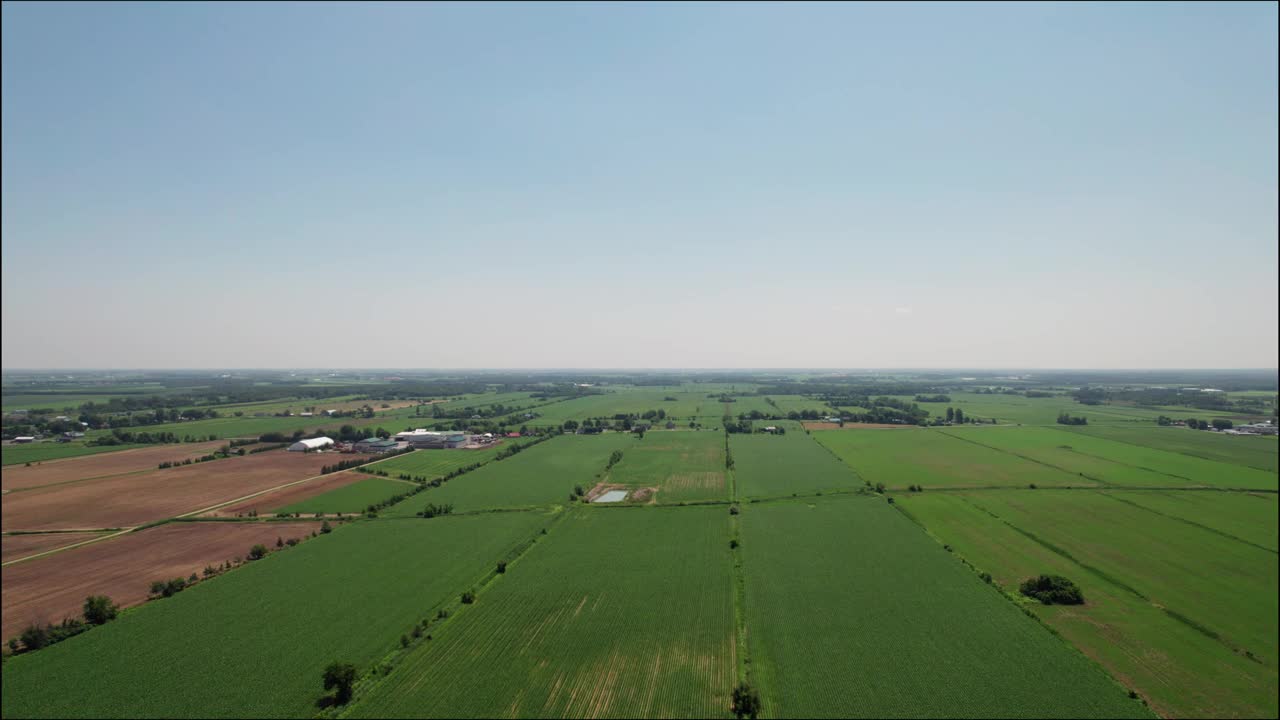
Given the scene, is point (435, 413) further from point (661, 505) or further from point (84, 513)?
point (661, 505)

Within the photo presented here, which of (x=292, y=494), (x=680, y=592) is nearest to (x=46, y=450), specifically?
(x=292, y=494)

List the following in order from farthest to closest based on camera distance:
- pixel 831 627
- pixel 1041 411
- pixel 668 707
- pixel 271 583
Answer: pixel 1041 411 < pixel 271 583 < pixel 831 627 < pixel 668 707

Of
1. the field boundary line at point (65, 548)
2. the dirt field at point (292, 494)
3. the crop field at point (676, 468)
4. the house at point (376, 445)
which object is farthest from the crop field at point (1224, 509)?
the house at point (376, 445)

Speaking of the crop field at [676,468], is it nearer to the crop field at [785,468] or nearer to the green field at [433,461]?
the crop field at [785,468]

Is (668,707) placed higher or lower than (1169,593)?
lower

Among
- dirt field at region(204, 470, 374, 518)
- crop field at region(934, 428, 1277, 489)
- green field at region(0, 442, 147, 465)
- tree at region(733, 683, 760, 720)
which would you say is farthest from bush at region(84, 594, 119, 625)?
crop field at region(934, 428, 1277, 489)

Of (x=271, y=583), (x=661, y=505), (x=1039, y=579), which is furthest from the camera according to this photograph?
(x=661, y=505)

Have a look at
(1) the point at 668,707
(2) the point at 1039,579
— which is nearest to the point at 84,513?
(1) the point at 668,707
